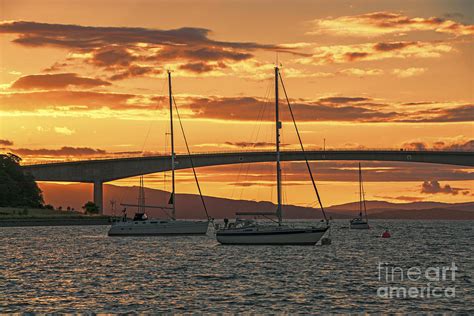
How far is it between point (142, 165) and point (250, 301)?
142m

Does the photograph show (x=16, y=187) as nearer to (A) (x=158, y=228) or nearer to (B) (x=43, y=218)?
(B) (x=43, y=218)

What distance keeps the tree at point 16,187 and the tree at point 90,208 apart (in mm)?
12568

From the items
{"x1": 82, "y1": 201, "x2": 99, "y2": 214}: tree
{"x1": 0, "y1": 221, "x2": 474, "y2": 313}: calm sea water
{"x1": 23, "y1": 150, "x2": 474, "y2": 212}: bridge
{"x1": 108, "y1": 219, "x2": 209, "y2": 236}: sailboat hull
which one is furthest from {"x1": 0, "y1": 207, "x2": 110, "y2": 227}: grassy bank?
{"x1": 0, "y1": 221, "x2": 474, "y2": 313}: calm sea water

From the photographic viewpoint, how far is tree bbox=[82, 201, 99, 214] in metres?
187

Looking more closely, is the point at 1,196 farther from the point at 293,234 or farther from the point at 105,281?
the point at 105,281

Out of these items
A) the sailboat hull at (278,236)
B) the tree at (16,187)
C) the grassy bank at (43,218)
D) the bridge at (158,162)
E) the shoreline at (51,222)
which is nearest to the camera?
the sailboat hull at (278,236)

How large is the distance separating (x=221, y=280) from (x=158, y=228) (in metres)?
47.4

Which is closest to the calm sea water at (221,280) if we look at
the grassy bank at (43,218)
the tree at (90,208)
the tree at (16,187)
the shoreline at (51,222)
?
the shoreline at (51,222)

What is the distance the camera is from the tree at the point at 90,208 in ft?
614

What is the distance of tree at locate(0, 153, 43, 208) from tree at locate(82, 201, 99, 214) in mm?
12568

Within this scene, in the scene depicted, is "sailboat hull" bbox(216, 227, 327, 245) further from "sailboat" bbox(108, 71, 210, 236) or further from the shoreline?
the shoreline

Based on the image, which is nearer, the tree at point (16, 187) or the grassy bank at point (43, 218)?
the grassy bank at point (43, 218)

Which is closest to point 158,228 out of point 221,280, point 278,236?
point 278,236

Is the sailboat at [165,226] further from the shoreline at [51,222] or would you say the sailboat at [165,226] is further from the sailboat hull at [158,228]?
the shoreline at [51,222]
